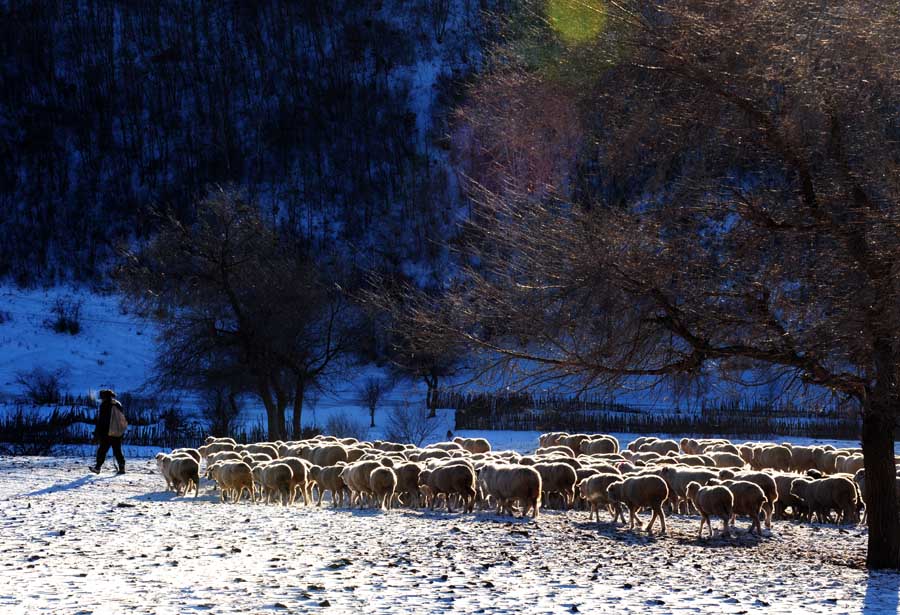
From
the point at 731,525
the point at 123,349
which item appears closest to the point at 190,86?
the point at 123,349

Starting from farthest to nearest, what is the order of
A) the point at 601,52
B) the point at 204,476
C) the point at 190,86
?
the point at 190,86 → the point at 204,476 → the point at 601,52

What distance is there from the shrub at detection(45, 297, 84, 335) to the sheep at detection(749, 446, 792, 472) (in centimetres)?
4315

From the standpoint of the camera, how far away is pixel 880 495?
11695mm

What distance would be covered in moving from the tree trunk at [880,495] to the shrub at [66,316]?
51.6 meters

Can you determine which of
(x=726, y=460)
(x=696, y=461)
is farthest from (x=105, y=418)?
(x=726, y=460)

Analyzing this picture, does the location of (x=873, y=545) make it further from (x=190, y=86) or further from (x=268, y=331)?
(x=190, y=86)

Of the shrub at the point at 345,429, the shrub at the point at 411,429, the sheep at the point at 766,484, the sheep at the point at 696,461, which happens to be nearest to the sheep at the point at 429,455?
the sheep at the point at 696,461

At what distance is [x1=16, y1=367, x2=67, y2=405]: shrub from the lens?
42.4 m

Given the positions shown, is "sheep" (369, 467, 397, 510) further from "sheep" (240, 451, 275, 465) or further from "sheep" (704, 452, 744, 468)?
"sheep" (704, 452, 744, 468)

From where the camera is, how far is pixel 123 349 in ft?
185

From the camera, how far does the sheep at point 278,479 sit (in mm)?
17016

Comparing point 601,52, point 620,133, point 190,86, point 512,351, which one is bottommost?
point 512,351

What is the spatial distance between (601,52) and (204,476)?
1667 cm

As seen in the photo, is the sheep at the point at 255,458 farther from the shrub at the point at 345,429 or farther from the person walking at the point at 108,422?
the shrub at the point at 345,429
